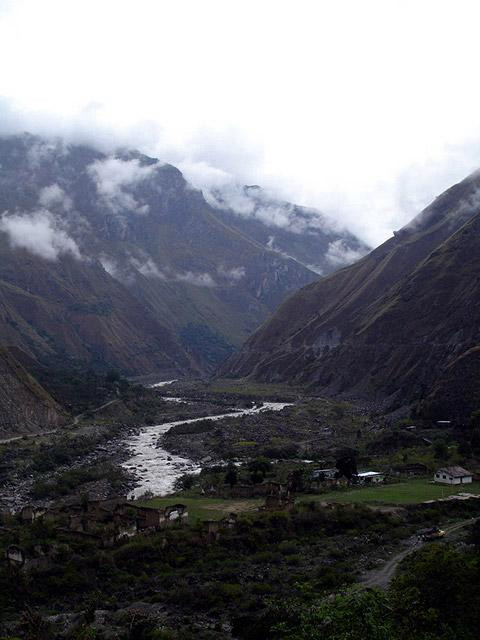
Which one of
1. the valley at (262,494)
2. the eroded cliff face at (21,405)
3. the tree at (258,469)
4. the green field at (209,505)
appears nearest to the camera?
the valley at (262,494)

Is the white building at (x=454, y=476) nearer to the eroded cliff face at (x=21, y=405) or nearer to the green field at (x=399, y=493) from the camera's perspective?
the green field at (x=399, y=493)

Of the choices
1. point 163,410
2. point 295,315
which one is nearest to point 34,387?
point 163,410

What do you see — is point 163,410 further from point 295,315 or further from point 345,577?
point 345,577

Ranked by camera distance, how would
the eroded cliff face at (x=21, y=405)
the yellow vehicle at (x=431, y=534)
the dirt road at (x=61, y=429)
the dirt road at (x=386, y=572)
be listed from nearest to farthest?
1. the dirt road at (x=386, y=572)
2. the yellow vehicle at (x=431, y=534)
3. the dirt road at (x=61, y=429)
4. the eroded cliff face at (x=21, y=405)

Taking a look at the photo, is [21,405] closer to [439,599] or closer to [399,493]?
[399,493]

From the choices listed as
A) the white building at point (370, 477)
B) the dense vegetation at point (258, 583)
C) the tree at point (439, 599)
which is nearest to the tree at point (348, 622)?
the dense vegetation at point (258, 583)

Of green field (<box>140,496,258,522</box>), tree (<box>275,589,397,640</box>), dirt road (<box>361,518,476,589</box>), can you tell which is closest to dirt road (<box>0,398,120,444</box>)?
green field (<box>140,496,258,522</box>)
